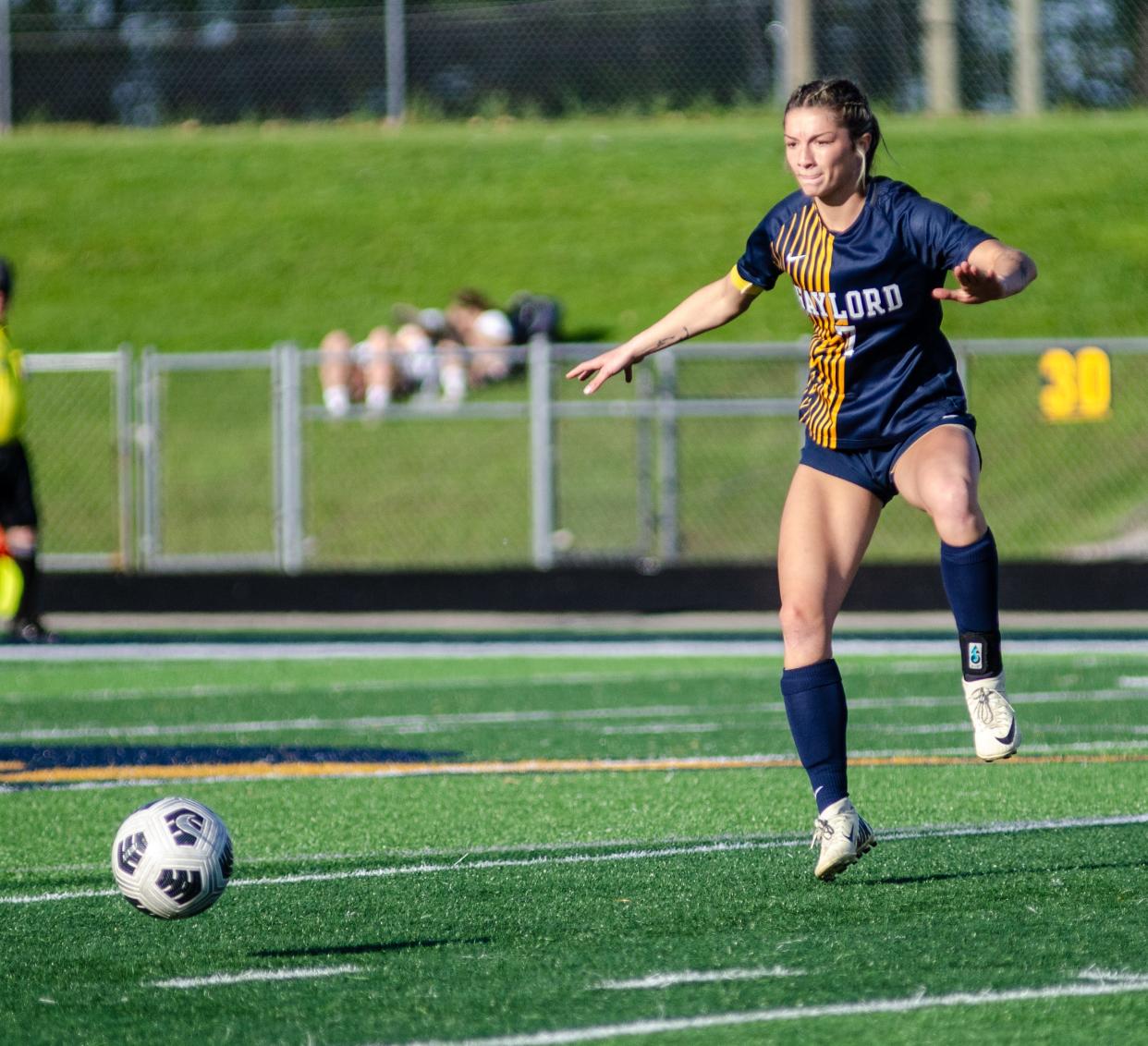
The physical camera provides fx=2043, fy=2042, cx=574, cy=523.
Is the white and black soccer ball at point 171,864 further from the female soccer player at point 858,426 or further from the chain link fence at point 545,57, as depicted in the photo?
the chain link fence at point 545,57

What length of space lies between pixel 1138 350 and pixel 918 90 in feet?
43.0

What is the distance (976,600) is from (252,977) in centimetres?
231

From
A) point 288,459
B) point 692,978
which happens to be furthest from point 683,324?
point 288,459

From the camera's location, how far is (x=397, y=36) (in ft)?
86.3

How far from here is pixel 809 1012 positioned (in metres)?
4.11

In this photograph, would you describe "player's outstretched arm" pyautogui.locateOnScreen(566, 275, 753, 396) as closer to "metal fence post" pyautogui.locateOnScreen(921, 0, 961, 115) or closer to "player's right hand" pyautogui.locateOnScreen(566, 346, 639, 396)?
"player's right hand" pyautogui.locateOnScreen(566, 346, 639, 396)

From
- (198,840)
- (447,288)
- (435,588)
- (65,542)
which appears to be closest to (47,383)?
(65,542)

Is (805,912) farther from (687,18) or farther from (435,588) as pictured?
(687,18)

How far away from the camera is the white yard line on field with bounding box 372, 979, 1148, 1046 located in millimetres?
3957

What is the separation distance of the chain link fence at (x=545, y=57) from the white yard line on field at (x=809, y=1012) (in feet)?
74.0

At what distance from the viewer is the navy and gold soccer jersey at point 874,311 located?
5637 mm

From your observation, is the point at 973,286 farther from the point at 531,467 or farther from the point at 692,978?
the point at 531,467

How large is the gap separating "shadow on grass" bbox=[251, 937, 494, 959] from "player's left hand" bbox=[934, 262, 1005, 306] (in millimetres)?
2001

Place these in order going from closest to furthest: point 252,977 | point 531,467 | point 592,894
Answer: point 252,977 < point 592,894 < point 531,467
